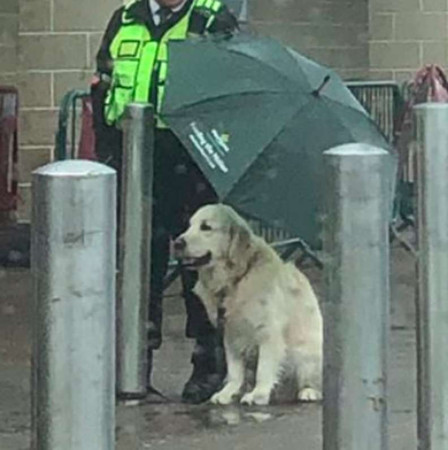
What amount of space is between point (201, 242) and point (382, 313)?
2.54 m

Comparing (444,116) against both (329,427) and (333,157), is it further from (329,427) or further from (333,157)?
(329,427)

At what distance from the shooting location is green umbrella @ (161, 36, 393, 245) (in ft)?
24.1

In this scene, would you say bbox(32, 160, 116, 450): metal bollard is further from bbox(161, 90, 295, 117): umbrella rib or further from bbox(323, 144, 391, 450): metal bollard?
bbox(161, 90, 295, 117): umbrella rib

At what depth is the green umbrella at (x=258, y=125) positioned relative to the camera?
7.36m

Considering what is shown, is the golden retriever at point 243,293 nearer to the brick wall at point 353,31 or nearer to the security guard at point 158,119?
the security guard at point 158,119

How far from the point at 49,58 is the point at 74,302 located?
28.2ft

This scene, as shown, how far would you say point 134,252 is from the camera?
7664 millimetres

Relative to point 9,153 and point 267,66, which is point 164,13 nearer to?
point 267,66

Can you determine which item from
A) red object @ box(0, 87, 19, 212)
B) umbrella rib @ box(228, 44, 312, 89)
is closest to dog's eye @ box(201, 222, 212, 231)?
umbrella rib @ box(228, 44, 312, 89)

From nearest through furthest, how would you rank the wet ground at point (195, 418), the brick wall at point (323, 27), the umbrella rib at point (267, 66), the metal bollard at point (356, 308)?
the metal bollard at point (356, 308), the wet ground at point (195, 418), the umbrella rib at point (267, 66), the brick wall at point (323, 27)

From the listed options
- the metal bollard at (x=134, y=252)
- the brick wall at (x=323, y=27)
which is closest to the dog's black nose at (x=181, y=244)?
the metal bollard at (x=134, y=252)

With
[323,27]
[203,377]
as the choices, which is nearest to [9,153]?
[323,27]

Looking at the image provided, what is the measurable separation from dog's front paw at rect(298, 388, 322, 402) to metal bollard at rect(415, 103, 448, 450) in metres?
2.35

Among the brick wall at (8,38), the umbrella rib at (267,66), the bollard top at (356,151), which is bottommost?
the bollard top at (356,151)
